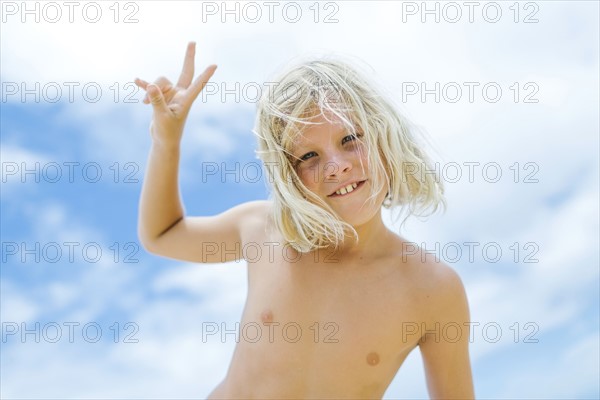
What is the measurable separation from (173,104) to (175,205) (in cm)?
42

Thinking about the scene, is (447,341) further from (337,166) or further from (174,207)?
(174,207)

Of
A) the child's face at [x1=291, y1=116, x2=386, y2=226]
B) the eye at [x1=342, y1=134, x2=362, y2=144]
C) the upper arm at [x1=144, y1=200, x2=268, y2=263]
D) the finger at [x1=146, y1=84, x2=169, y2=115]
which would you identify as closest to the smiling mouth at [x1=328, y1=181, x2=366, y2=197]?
the child's face at [x1=291, y1=116, x2=386, y2=226]

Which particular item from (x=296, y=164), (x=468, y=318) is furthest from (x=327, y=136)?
(x=468, y=318)

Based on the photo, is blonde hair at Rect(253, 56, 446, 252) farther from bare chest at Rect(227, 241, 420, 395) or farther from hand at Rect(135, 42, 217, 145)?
hand at Rect(135, 42, 217, 145)

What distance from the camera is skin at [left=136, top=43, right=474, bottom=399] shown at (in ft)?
7.79

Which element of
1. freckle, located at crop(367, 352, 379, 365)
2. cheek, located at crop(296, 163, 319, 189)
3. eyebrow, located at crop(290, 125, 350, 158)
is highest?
eyebrow, located at crop(290, 125, 350, 158)

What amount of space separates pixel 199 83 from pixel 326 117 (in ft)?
1.71

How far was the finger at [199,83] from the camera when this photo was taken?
249 centimetres

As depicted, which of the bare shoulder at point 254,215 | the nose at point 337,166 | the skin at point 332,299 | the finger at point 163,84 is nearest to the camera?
the nose at point 337,166

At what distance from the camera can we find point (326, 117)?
2.30 m

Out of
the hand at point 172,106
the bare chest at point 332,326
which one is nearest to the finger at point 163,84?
the hand at point 172,106

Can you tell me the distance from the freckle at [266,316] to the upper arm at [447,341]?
56 centimetres

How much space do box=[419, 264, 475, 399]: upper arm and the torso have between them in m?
0.06

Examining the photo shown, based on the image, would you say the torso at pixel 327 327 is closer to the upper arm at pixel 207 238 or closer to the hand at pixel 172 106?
the upper arm at pixel 207 238
